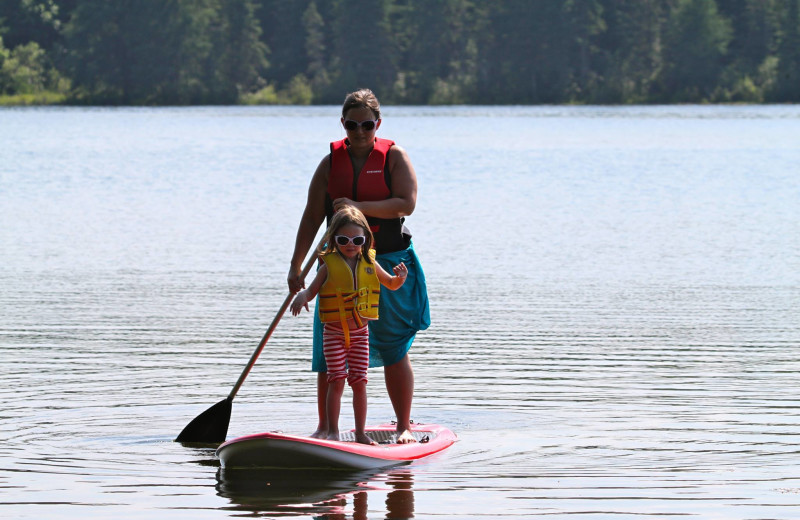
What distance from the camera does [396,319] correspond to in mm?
6852

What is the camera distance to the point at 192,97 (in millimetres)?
95250

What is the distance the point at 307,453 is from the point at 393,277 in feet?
2.89

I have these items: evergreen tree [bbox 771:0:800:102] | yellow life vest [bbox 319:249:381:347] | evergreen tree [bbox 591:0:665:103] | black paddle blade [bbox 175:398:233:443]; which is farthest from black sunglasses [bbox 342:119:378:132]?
evergreen tree [bbox 591:0:665:103]

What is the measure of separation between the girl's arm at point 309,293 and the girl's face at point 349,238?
5.8 inches

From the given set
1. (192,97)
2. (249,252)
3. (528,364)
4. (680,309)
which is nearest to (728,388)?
(528,364)

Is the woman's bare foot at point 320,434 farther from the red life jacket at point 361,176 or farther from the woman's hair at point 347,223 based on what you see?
the red life jacket at point 361,176

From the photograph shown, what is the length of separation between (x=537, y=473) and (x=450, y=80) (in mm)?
91151

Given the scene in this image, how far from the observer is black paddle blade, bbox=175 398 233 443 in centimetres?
713

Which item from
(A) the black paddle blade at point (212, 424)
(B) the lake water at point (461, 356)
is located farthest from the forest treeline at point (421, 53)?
(A) the black paddle blade at point (212, 424)

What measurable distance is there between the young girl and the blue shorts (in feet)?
0.34

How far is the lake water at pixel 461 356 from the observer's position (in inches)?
244

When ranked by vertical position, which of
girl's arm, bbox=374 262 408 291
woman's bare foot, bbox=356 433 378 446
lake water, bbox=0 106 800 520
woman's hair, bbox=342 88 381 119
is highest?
woman's hair, bbox=342 88 381 119

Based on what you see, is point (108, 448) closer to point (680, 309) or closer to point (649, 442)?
point (649, 442)

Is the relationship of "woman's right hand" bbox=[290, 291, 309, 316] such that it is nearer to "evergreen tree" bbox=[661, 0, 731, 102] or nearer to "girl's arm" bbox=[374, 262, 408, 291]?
"girl's arm" bbox=[374, 262, 408, 291]
